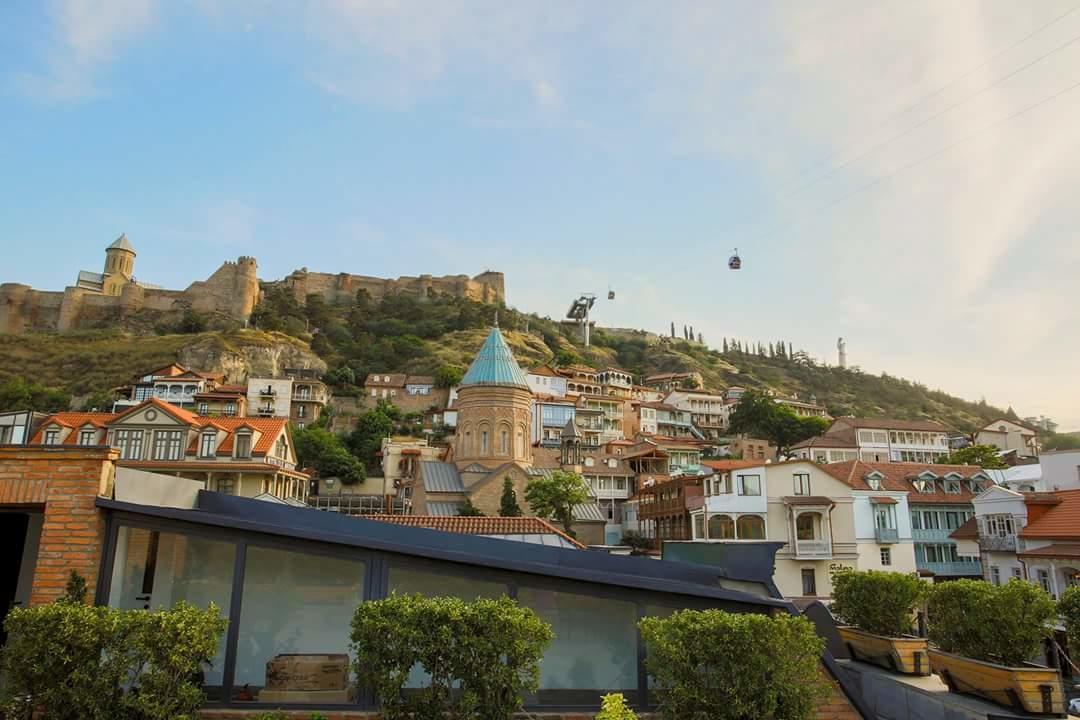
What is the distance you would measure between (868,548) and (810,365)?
340 ft

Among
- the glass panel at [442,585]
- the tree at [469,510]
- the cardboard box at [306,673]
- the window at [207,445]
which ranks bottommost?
the cardboard box at [306,673]

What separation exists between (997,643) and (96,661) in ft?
33.9

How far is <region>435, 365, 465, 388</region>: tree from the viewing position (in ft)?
232

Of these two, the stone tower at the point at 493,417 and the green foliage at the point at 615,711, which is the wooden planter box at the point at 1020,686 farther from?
the stone tower at the point at 493,417

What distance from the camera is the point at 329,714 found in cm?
679

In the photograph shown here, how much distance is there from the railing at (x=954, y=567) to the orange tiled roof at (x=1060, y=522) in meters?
8.83

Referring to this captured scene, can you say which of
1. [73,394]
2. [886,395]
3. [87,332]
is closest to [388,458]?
[73,394]

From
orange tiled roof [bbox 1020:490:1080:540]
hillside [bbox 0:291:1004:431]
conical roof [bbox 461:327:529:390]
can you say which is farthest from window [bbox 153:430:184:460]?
hillside [bbox 0:291:1004:431]

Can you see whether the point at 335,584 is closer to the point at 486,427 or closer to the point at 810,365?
the point at 486,427

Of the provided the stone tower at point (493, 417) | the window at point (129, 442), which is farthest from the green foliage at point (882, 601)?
the window at point (129, 442)

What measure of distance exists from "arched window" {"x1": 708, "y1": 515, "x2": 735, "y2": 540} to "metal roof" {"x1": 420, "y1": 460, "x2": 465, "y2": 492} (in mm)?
13880

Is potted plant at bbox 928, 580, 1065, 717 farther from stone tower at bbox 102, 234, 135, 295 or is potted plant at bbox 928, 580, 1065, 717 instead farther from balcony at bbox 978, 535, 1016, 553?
stone tower at bbox 102, 234, 135, 295

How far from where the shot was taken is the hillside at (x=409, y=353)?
69.7m

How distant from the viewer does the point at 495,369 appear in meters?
40.8
